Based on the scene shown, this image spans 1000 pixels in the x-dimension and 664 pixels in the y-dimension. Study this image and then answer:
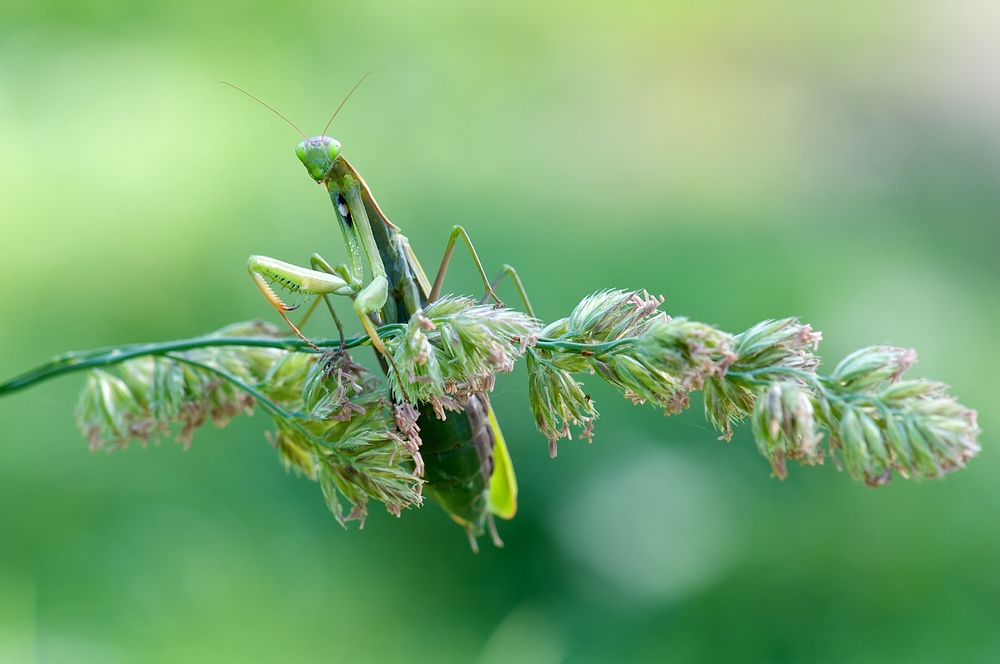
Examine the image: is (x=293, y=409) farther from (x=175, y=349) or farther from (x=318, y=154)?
(x=318, y=154)

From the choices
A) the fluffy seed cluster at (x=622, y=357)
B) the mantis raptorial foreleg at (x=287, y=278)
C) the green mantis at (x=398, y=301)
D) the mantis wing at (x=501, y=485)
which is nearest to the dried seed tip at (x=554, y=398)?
the fluffy seed cluster at (x=622, y=357)

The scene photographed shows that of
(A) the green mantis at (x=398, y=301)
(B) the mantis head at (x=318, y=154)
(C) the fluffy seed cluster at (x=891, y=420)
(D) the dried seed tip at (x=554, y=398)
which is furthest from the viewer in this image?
(B) the mantis head at (x=318, y=154)

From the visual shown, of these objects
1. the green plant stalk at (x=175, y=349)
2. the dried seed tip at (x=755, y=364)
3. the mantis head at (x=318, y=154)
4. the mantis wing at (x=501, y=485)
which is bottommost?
the mantis wing at (x=501, y=485)

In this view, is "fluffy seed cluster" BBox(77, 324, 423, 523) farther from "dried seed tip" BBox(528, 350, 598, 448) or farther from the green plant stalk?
"dried seed tip" BBox(528, 350, 598, 448)

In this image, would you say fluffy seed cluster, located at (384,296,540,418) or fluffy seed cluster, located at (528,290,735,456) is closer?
fluffy seed cluster, located at (528,290,735,456)

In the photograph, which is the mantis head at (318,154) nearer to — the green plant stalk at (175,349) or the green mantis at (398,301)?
the green mantis at (398,301)

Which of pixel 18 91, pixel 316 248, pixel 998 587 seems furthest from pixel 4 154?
pixel 998 587

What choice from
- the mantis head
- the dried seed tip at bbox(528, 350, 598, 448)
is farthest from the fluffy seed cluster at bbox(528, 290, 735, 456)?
the mantis head

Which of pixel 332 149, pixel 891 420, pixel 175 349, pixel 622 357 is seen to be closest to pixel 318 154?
pixel 332 149
